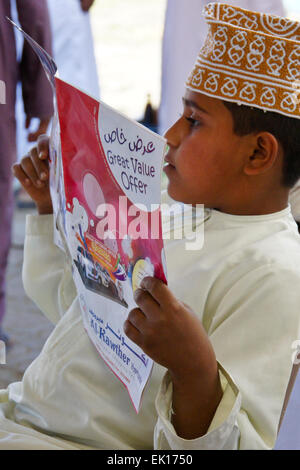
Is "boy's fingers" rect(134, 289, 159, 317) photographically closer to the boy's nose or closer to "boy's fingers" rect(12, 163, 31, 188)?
the boy's nose

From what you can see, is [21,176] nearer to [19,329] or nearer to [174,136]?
[174,136]

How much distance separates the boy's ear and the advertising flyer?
261 millimetres

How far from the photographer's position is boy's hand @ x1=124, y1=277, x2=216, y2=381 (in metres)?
0.62

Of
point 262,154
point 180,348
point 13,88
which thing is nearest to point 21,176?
point 262,154

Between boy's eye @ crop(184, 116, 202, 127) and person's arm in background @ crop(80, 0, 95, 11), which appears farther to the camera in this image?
person's arm in background @ crop(80, 0, 95, 11)

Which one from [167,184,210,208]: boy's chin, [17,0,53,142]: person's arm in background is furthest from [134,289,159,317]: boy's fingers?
[17,0,53,142]: person's arm in background

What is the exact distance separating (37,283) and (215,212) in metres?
Result: 0.33

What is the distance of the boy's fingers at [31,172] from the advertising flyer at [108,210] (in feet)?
0.40

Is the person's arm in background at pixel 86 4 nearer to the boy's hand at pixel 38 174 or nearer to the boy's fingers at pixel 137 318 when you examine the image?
the boy's hand at pixel 38 174

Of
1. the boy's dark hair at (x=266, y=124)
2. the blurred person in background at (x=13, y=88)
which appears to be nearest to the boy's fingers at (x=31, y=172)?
the boy's dark hair at (x=266, y=124)

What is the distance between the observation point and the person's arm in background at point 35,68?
184cm

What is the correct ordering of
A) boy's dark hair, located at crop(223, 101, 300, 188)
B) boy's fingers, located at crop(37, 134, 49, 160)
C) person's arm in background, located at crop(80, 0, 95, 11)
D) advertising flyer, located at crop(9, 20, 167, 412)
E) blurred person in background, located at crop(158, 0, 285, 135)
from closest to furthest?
1. advertising flyer, located at crop(9, 20, 167, 412)
2. boy's dark hair, located at crop(223, 101, 300, 188)
3. boy's fingers, located at crop(37, 134, 49, 160)
4. blurred person in background, located at crop(158, 0, 285, 135)
5. person's arm in background, located at crop(80, 0, 95, 11)

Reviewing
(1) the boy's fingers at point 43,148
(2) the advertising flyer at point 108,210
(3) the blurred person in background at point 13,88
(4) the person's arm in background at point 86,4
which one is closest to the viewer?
(2) the advertising flyer at point 108,210

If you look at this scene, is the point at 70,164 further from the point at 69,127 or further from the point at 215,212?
the point at 215,212
